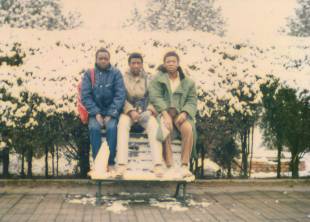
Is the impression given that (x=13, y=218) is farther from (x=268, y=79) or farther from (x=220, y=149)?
(x=268, y=79)

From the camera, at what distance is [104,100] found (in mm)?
6332

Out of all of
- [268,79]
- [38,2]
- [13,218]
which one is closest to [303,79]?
[268,79]

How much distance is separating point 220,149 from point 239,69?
1375 mm

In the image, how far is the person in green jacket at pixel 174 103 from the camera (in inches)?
240

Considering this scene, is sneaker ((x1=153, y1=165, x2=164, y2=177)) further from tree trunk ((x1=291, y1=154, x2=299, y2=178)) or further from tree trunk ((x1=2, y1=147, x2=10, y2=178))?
tree trunk ((x1=291, y1=154, x2=299, y2=178))

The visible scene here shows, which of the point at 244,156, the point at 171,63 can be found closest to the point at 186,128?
the point at 171,63

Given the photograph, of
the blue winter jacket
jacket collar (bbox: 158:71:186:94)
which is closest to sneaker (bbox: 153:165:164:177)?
the blue winter jacket

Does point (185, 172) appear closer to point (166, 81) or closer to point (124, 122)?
point (124, 122)

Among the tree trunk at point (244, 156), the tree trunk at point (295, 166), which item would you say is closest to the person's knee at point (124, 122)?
the tree trunk at point (244, 156)

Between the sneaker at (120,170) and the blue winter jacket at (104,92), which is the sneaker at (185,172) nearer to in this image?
the sneaker at (120,170)

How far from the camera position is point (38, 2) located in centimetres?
3306

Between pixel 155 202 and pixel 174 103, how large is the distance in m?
1.32

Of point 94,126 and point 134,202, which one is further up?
point 94,126

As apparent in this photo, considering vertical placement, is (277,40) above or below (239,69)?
above
